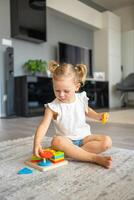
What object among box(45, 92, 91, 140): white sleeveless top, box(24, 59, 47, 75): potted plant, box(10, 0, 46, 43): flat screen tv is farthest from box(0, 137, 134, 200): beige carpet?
box(10, 0, 46, 43): flat screen tv

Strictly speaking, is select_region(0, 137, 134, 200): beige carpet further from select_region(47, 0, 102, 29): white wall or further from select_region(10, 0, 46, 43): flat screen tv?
select_region(47, 0, 102, 29): white wall

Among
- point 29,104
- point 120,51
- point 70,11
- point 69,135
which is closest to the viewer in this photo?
point 69,135

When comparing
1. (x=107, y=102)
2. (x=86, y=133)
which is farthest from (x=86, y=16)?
(x=86, y=133)

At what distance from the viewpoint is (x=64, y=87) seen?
1016mm

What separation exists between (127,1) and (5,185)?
5.24 meters

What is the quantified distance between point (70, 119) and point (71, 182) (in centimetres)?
34

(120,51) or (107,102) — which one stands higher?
(120,51)

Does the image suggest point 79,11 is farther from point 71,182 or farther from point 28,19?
point 71,182

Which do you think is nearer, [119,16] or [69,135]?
[69,135]

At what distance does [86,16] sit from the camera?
4672mm

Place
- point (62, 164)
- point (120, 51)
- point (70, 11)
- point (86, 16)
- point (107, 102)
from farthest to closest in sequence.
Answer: point (120, 51) < point (107, 102) < point (86, 16) < point (70, 11) < point (62, 164)

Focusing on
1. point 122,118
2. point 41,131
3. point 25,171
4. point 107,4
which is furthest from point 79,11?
point 25,171

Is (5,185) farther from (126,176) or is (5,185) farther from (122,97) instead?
(122,97)

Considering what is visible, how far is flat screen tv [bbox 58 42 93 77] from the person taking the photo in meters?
4.25
